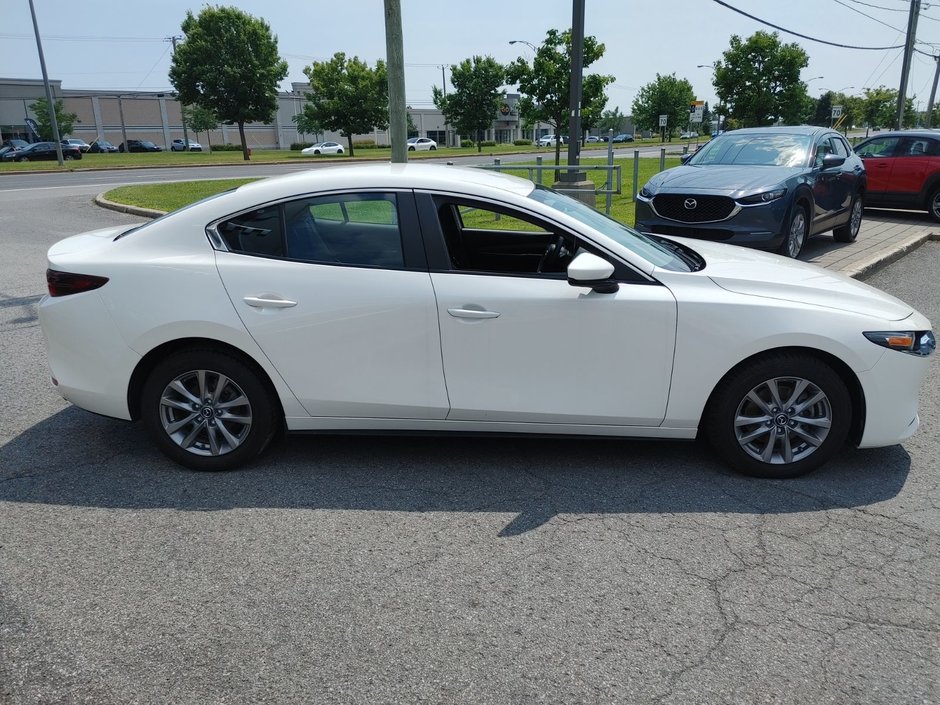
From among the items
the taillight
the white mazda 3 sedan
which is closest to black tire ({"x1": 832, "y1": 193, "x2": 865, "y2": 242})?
the white mazda 3 sedan

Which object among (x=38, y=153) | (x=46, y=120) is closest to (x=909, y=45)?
(x=38, y=153)

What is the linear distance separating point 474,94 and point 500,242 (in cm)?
5965

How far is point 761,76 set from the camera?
4597 centimetres

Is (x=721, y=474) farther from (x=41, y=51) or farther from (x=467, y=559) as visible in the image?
(x=41, y=51)

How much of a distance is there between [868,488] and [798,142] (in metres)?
7.68

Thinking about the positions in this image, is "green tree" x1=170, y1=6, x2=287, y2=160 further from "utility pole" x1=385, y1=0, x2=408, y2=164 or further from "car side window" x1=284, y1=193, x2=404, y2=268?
"car side window" x1=284, y1=193, x2=404, y2=268

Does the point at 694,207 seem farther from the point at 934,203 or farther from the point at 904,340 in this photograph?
the point at 934,203

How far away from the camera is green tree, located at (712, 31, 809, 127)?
45469 millimetres

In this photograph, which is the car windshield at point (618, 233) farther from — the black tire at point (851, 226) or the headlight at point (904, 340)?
the black tire at point (851, 226)

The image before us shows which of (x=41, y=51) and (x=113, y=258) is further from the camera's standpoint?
(x=41, y=51)

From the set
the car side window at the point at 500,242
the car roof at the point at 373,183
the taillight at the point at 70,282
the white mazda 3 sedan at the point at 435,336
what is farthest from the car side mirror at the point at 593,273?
the taillight at the point at 70,282

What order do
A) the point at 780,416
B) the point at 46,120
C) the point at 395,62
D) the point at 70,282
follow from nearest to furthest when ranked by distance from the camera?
1. the point at 780,416
2. the point at 70,282
3. the point at 395,62
4. the point at 46,120

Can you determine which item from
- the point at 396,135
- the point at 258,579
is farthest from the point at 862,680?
the point at 396,135

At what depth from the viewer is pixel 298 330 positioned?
149 inches
